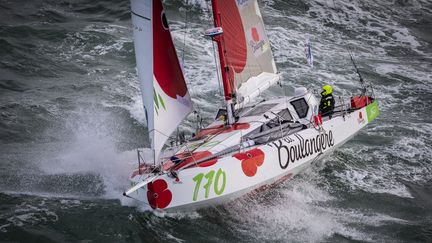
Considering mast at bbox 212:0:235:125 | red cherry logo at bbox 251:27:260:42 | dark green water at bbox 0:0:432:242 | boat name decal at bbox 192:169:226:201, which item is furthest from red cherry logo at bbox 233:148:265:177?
red cherry logo at bbox 251:27:260:42

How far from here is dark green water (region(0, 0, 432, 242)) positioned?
10109 millimetres

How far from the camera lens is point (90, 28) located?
19766mm

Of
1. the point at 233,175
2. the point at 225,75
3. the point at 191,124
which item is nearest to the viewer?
the point at 233,175

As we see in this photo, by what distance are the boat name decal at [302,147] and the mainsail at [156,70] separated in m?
2.23

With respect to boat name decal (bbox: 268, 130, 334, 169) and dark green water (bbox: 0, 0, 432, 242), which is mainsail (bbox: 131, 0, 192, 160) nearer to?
dark green water (bbox: 0, 0, 432, 242)

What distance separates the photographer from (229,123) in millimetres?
11953

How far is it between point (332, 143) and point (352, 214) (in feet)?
7.20

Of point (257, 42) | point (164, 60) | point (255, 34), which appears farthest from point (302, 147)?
point (164, 60)

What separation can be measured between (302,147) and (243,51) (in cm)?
259

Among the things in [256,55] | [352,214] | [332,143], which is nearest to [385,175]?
[332,143]

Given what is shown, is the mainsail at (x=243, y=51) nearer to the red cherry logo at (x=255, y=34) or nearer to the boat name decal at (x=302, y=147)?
the red cherry logo at (x=255, y=34)

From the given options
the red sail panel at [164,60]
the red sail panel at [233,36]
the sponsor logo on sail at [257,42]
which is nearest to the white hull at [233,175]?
the red sail panel at [164,60]

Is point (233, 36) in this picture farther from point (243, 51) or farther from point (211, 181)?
point (211, 181)

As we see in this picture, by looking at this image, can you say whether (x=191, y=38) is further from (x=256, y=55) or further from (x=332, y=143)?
(x=332, y=143)
